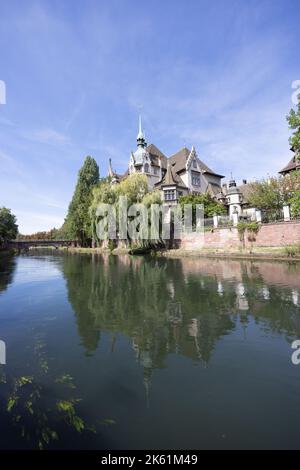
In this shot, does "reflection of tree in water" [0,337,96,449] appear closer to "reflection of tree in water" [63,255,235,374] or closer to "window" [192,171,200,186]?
"reflection of tree in water" [63,255,235,374]

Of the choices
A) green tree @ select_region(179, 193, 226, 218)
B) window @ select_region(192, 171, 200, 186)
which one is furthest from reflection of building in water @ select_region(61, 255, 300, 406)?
window @ select_region(192, 171, 200, 186)

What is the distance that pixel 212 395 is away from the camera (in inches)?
212

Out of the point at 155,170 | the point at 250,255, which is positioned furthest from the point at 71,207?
the point at 250,255

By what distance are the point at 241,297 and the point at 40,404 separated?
10322 millimetres

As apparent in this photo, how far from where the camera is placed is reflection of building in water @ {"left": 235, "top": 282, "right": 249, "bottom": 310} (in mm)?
11791

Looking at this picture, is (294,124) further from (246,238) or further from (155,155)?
(155,155)

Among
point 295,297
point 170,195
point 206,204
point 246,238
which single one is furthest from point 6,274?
point 170,195

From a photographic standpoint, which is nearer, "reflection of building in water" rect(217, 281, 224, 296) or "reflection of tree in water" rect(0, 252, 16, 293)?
"reflection of building in water" rect(217, 281, 224, 296)

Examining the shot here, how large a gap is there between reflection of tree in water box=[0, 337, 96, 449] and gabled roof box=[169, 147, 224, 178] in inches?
2055

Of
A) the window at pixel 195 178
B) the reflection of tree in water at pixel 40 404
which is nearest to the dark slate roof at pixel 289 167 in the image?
the window at pixel 195 178

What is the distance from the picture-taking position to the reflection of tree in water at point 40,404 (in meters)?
4.50

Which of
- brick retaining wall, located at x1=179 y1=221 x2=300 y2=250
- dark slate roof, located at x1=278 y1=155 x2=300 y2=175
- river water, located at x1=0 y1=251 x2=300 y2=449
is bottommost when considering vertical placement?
river water, located at x1=0 y1=251 x2=300 y2=449
